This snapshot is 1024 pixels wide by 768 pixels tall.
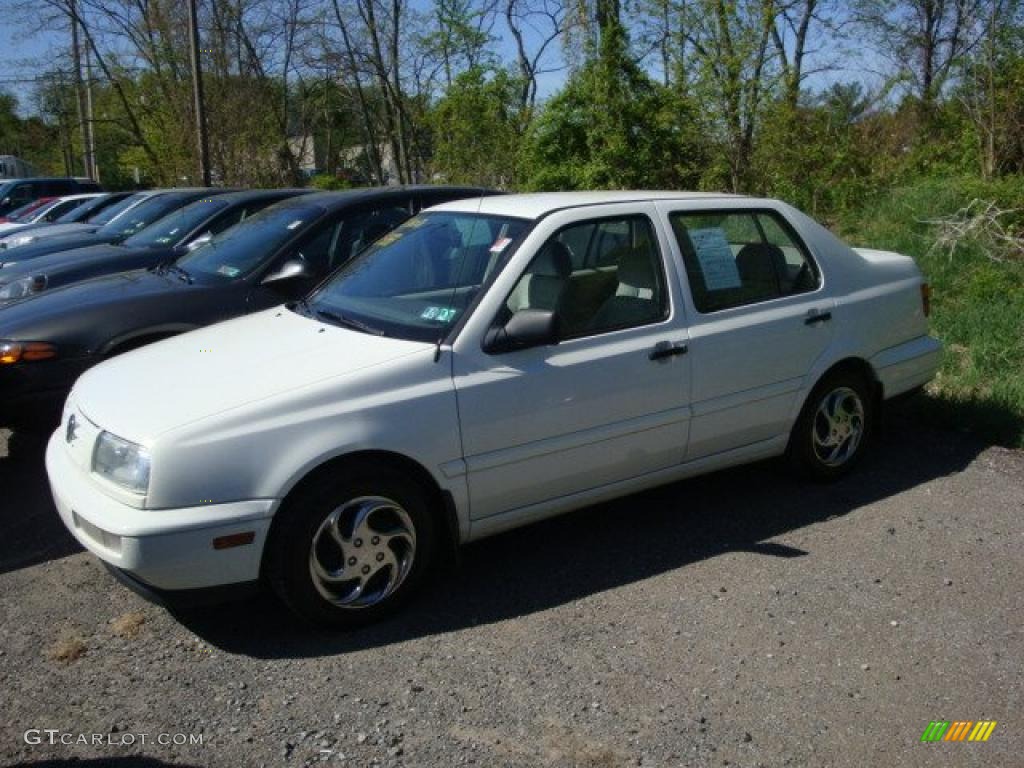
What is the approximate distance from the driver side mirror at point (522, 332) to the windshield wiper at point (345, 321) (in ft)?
1.59

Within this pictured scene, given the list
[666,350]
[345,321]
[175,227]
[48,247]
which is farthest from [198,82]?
[666,350]

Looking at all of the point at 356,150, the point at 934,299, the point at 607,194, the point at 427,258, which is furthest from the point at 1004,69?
the point at 356,150

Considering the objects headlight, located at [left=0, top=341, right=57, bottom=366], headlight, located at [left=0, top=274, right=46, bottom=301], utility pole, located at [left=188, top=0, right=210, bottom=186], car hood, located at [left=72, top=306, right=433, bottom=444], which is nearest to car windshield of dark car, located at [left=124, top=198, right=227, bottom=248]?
headlight, located at [left=0, top=274, right=46, bottom=301]

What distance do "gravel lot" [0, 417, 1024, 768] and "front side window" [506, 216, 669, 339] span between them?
1100 millimetres

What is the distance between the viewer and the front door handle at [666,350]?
4.34 meters

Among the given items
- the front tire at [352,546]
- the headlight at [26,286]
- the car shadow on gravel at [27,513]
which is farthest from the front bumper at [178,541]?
the headlight at [26,286]

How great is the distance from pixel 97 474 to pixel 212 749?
116cm

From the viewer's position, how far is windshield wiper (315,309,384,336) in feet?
13.4

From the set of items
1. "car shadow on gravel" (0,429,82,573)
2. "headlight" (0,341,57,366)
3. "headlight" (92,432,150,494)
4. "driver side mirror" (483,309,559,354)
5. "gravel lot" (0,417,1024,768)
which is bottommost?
"gravel lot" (0,417,1024,768)

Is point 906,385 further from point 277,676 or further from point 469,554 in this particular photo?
point 277,676

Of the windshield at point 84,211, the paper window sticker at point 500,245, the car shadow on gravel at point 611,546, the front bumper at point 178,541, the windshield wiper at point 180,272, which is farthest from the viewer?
the windshield at point 84,211

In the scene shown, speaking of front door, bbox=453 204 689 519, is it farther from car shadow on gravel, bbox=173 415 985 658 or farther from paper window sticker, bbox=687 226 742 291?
car shadow on gravel, bbox=173 415 985 658

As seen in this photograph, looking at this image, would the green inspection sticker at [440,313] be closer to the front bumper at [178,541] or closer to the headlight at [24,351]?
the front bumper at [178,541]

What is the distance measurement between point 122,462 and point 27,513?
6.68 feet
